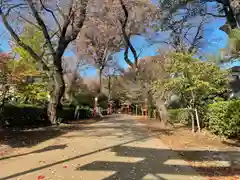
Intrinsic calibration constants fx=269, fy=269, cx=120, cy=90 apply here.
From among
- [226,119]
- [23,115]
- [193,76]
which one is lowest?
[226,119]

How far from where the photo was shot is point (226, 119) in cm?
952

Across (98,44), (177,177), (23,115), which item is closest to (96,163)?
(177,177)

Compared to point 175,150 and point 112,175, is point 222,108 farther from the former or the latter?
point 112,175

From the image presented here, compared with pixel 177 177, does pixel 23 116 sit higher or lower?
higher

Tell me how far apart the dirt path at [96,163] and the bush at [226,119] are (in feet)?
8.31

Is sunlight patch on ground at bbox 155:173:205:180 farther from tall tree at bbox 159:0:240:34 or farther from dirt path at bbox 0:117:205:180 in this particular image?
tall tree at bbox 159:0:240:34

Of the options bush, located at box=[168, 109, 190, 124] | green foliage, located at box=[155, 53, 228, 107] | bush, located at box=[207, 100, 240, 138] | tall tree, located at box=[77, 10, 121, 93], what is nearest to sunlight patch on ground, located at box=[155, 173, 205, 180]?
bush, located at box=[207, 100, 240, 138]

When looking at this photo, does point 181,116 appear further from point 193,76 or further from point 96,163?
point 96,163

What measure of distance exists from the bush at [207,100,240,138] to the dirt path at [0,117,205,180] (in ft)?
8.31

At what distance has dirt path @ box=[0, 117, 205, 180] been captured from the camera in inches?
203

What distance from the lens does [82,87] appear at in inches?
1382

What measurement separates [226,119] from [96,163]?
5.53m

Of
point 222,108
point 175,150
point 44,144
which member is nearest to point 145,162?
point 175,150

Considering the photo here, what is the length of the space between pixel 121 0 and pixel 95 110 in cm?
1390
